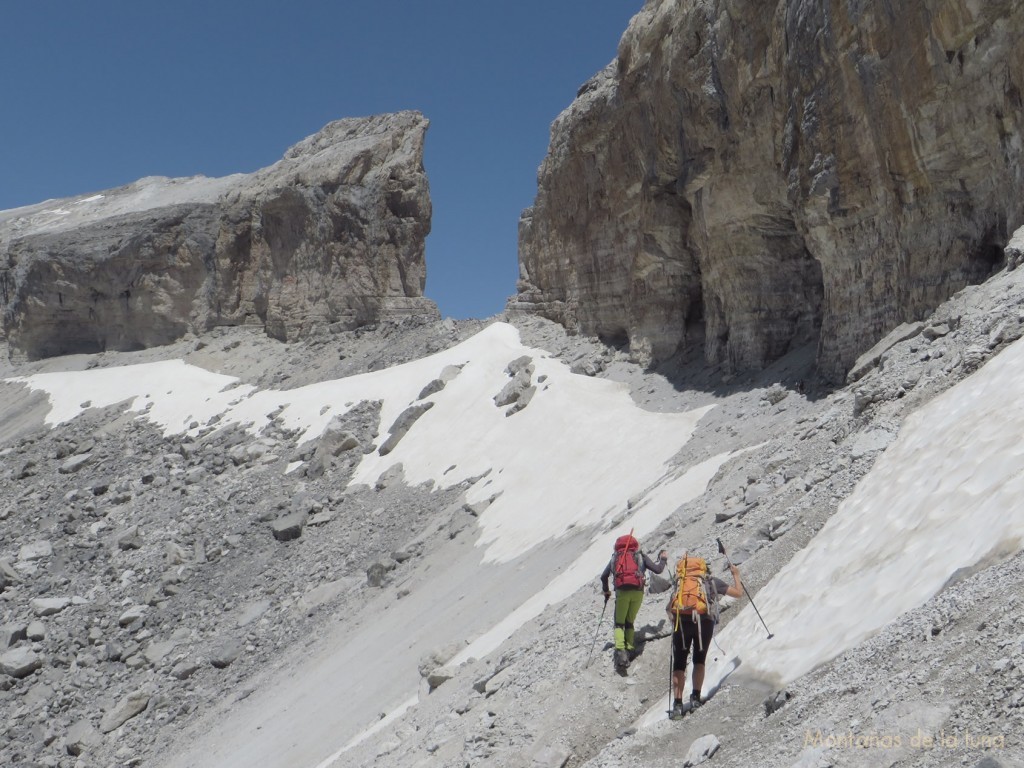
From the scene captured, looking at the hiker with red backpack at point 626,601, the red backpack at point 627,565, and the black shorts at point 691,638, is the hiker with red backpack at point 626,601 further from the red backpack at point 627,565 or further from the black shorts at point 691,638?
the black shorts at point 691,638

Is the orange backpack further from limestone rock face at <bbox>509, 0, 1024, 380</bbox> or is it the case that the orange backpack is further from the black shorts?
limestone rock face at <bbox>509, 0, 1024, 380</bbox>

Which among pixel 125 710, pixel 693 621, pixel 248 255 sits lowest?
pixel 693 621

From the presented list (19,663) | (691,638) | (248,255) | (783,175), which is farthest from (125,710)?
(248,255)

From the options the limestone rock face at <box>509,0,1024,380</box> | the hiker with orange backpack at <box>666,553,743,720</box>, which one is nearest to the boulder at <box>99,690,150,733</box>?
the hiker with orange backpack at <box>666,553,743,720</box>

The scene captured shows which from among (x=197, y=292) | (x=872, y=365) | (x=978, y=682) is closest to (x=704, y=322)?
(x=872, y=365)

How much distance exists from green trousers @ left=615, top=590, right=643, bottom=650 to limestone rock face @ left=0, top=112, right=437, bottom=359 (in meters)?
28.6

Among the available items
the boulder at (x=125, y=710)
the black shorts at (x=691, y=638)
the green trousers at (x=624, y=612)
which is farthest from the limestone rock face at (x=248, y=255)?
the black shorts at (x=691, y=638)

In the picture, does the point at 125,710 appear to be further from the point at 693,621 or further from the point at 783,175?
the point at 783,175

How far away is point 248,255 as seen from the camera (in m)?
38.8

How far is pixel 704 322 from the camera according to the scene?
23328 mm

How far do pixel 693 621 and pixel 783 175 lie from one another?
1319 cm

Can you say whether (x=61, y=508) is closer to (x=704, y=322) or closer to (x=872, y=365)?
(x=704, y=322)

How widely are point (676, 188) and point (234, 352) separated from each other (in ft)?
72.4

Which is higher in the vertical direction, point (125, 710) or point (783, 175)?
point (783, 175)
